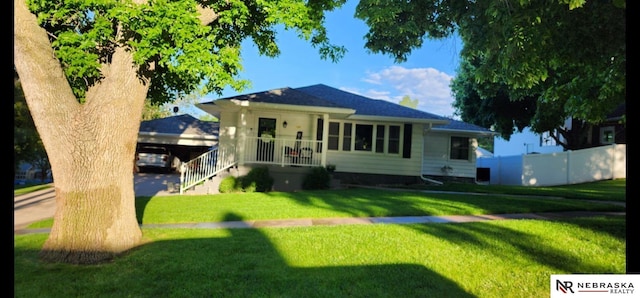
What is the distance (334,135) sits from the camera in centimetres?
1505

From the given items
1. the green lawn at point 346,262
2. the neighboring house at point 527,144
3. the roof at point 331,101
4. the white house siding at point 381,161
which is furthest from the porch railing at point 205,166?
the neighboring house at point 527,144

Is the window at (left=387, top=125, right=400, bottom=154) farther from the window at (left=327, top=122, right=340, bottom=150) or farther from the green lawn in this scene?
the green lawn

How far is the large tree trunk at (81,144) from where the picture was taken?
177 inches

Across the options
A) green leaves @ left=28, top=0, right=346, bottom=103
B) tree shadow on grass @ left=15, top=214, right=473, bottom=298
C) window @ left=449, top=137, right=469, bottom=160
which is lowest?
tree shadow on grass @ left=15, top=214, right=473, bottom=298

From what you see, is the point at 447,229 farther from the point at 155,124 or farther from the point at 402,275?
the point at 155,124

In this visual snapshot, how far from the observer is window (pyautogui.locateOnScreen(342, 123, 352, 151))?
595 inches

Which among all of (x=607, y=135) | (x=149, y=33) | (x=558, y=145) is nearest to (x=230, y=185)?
(x=149, y=33)

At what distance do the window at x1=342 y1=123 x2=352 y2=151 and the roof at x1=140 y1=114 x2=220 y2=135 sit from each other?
865 centimetres

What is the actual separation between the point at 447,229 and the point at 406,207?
231 cm

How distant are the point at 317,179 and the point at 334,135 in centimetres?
325

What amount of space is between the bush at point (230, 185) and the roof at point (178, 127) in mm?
8235

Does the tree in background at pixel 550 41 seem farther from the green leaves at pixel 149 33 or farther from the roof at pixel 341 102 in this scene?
the roof at pixel 341 102

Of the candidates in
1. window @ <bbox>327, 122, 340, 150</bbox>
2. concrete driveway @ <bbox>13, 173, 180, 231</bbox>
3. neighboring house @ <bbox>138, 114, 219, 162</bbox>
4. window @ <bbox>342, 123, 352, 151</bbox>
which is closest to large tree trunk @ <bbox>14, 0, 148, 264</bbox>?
concrete driveway @ <bbox>13, 173, 180, 231</bbox>

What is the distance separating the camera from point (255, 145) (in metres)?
13.0
